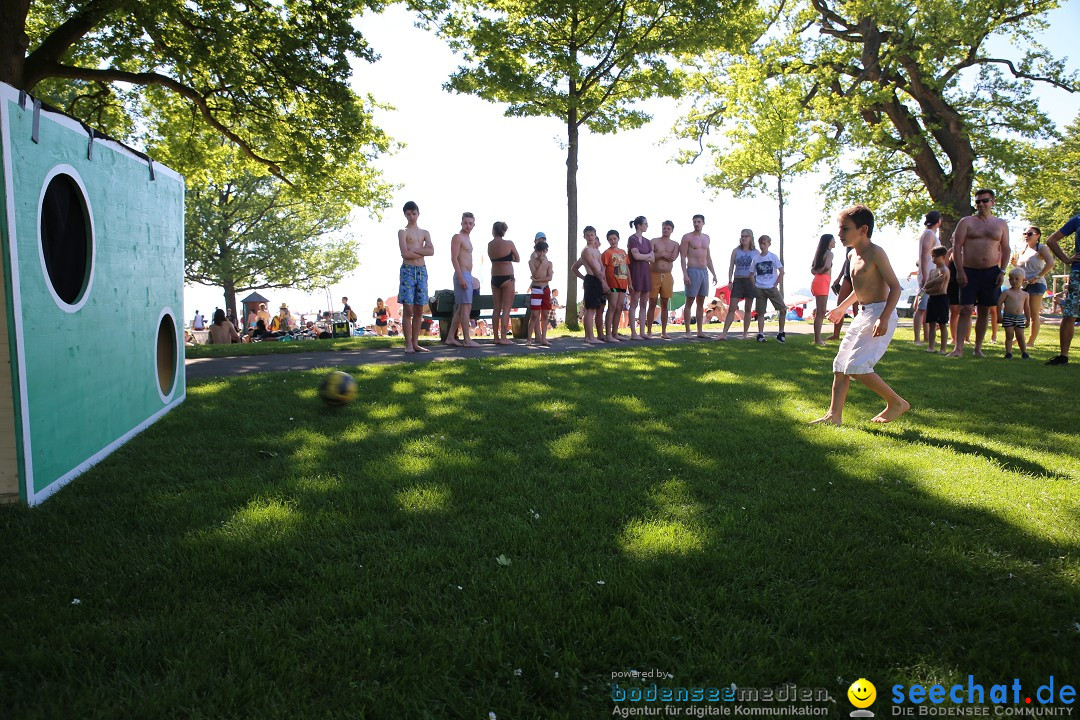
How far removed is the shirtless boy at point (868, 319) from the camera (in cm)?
521

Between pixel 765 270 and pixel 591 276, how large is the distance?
11.6 feet

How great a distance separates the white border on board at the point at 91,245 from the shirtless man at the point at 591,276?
805cm

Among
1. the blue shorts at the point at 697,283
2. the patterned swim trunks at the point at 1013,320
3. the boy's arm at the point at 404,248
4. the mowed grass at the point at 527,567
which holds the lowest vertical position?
the mowed grass at the point at 527,567

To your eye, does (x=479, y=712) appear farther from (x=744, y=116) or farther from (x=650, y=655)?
(x=744, y=116)

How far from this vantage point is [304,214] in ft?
119

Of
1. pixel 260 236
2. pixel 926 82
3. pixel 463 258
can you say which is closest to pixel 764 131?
pixel 926 82

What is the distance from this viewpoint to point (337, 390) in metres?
5.93

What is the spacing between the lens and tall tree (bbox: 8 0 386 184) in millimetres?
12251

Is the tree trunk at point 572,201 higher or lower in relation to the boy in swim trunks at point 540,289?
higher

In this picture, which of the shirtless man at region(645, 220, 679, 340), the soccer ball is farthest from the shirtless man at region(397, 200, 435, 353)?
the shirtless man at region(645, 220, 679, 340)

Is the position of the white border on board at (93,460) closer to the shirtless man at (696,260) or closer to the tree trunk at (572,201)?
the shirtless man at (696,260)

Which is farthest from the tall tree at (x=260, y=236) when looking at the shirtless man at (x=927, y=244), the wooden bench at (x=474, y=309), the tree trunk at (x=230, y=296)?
the shirtless man at (x=927, y=244)

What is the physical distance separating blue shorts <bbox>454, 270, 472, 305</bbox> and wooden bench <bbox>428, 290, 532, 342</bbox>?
2346 mm

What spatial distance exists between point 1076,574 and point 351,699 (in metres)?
2.95
